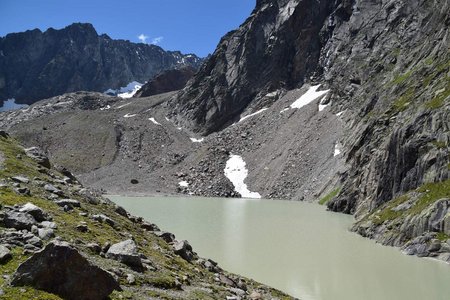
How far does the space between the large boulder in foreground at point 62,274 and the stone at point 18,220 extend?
10.6ft

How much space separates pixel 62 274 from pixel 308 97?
417 ft

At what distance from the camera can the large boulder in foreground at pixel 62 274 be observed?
9531 millimetres

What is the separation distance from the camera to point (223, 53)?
176 m

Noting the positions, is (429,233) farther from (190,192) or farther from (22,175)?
(190,192)

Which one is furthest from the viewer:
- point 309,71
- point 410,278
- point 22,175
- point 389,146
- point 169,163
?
point 309,71

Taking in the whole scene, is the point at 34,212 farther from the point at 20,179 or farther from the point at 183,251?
the point at 183,251

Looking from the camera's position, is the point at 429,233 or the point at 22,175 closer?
the point at 22,175

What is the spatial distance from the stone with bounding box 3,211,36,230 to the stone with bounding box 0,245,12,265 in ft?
5.62

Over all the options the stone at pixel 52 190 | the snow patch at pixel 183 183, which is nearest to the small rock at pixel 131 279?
the stone at pixel 52 190

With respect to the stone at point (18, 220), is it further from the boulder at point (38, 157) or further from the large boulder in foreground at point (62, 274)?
the boulder at point (38, 157)

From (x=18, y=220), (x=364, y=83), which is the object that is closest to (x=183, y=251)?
(x=18, y=220)

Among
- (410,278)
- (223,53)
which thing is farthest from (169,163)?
(410,278)

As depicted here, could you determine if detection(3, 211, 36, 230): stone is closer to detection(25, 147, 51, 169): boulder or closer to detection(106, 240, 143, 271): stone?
detection(106, 240, 143, 271): stone

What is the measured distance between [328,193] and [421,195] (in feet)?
126
